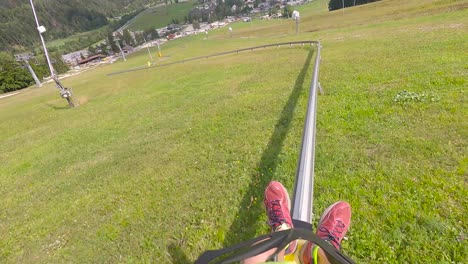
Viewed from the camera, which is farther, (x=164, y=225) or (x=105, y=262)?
(x=164, y=225)

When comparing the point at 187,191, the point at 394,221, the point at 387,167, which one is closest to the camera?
the point at 394,221

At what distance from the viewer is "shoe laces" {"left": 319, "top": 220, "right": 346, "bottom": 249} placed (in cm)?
315

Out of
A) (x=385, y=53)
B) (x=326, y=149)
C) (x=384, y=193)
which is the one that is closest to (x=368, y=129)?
(x=326, y=149)

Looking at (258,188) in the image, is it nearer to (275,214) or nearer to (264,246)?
(275,214)

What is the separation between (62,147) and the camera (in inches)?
492

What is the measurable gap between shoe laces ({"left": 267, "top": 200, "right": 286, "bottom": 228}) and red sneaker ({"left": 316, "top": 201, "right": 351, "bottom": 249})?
1.95ft

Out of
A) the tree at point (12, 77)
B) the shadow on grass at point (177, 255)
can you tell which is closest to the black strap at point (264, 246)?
the shadow on grass at point (177, 255)

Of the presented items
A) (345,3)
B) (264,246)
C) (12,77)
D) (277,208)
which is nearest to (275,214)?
(277,208)

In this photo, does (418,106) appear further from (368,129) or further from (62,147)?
(62,147)

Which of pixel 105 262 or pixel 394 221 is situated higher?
pixel 394 221

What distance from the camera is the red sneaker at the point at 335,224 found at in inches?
124

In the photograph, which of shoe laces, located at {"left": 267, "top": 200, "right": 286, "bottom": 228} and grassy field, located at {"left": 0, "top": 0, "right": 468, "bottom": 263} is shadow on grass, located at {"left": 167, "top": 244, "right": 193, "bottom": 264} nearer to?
grassy field, located at {"left": 0, "top": 0, "right": 468, "bottom": 263}

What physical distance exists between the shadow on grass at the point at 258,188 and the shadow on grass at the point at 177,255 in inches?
29.5

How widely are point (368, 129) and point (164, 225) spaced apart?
19.3ft
